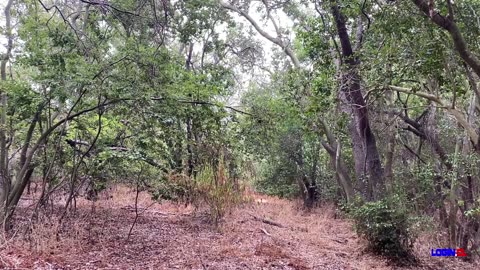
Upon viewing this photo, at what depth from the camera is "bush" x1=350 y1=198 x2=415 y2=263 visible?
18.6ft

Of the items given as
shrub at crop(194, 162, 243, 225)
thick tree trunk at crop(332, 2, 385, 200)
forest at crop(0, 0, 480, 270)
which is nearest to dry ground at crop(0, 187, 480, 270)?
forest at crop(0, 0, 480, 270)

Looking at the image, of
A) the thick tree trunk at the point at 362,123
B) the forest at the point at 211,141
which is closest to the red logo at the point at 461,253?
the forest at the point at 211,141

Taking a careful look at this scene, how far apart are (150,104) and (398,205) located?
3986 millimetres

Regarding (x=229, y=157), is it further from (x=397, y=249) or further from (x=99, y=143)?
(x=397, y=249)

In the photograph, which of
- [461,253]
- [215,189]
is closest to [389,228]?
[461,253]

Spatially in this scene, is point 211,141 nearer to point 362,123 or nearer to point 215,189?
point 215,189

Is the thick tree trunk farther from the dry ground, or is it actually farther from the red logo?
the red logo

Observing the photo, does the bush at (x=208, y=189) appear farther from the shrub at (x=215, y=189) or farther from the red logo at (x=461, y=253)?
the red logo at (x=461, y=253)

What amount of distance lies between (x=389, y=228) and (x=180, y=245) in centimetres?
323

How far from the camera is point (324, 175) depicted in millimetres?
12352

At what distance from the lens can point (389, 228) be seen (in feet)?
18.8

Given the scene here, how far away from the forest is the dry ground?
1.4 inches

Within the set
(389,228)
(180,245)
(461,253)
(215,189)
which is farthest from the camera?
(215,189)

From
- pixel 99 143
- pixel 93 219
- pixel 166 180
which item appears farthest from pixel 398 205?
pixel 93 219
